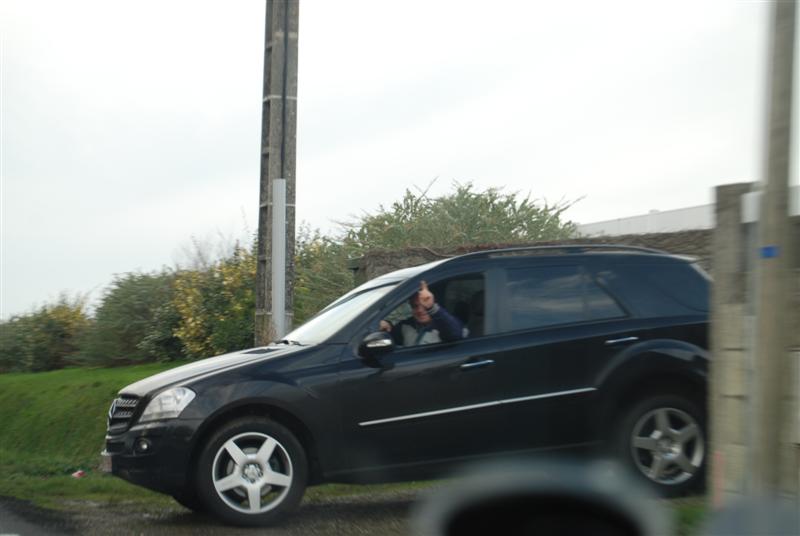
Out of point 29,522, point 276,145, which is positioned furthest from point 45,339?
point 29,522

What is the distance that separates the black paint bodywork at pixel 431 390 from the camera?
715cm

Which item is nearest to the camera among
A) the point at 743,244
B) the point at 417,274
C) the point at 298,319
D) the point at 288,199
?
the point at 743,244

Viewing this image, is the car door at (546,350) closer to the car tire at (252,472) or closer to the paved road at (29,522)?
the car tire at (252,472)

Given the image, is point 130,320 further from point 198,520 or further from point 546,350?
point 546,350

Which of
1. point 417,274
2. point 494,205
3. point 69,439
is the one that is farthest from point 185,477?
point 494,205

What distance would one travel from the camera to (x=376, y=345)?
289 inches

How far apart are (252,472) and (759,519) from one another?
5.64 meters

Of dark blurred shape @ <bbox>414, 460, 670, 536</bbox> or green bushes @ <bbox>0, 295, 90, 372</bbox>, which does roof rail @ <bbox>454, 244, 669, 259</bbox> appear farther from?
green bushes @ <bbox>0, 295, 90, 372</bbox>

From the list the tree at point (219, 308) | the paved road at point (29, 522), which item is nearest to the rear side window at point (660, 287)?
the paved road at point (29, 522)

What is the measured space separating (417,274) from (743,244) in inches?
108

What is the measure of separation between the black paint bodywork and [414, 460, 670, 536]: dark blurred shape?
→ 5409 millimetres

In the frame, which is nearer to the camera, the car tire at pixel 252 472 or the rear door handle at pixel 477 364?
the car tire at pixel 252 472

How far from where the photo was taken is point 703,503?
7.03m

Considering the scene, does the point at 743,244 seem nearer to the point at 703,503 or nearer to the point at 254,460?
the point at 703,503
